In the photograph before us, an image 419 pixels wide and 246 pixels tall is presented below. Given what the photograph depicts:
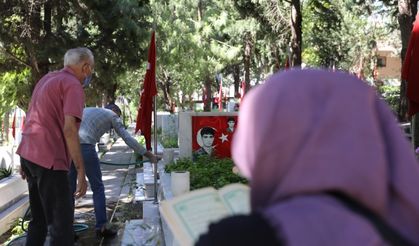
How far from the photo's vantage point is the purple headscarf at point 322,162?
1211 mm

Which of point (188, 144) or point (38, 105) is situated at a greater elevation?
point (38, 105)

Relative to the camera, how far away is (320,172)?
125cm

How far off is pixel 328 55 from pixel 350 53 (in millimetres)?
6032

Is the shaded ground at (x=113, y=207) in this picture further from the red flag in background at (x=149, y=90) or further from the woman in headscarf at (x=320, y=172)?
the woman in headscarf at (x=320, y=172)

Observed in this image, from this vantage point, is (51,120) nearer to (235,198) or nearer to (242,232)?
(235,198)

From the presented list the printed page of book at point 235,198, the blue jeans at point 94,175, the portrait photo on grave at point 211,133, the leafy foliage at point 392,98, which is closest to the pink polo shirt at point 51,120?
the blue jeans at point 94,175

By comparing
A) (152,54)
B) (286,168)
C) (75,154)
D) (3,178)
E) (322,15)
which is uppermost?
(322,15)

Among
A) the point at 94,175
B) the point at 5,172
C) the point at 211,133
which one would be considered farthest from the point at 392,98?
the point at 94,175

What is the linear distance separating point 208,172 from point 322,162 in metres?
6.25

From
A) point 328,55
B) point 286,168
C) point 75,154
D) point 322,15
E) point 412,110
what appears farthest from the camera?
point 328,55

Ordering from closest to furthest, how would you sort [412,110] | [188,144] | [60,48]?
[412,110]
[188,144]
[60,48]

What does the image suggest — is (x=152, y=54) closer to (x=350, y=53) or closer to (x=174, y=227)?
(x=174, y=227)

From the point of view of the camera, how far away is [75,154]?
4605 mm

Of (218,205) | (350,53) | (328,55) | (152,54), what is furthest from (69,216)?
(350,53)
